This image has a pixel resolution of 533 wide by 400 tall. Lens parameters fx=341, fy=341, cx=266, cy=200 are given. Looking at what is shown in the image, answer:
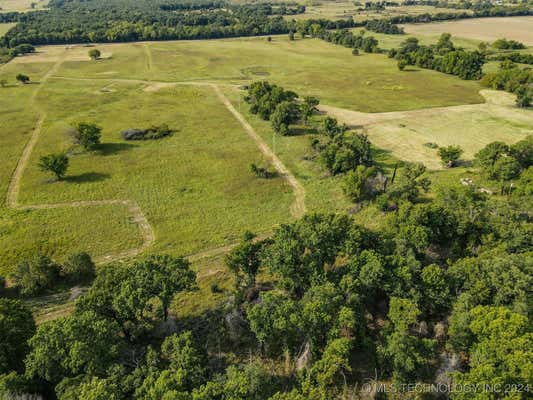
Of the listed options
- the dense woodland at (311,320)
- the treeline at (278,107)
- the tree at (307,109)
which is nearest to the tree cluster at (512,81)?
the tree at (307,109)

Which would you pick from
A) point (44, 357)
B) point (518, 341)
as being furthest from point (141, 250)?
point (518, 341)

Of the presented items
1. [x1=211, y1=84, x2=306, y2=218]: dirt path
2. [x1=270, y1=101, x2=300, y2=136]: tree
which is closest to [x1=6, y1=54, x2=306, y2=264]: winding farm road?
[x1=211, y1=84, x2=306, y2=218]: dirt path

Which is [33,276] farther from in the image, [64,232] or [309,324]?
[309,324]

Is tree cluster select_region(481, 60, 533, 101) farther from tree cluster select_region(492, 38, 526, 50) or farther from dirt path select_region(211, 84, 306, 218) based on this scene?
dirt path select_region(211, 84, 306, 218)

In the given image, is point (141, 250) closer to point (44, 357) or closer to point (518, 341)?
point (44, 357)

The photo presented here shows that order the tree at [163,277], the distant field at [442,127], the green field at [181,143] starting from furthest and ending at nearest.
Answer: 1. the distant field at [442,127]
2. the green field at [181,143]
3. the tree at [163,277]

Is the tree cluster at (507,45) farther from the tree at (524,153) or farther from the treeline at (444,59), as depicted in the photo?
the tree at (524,153)
